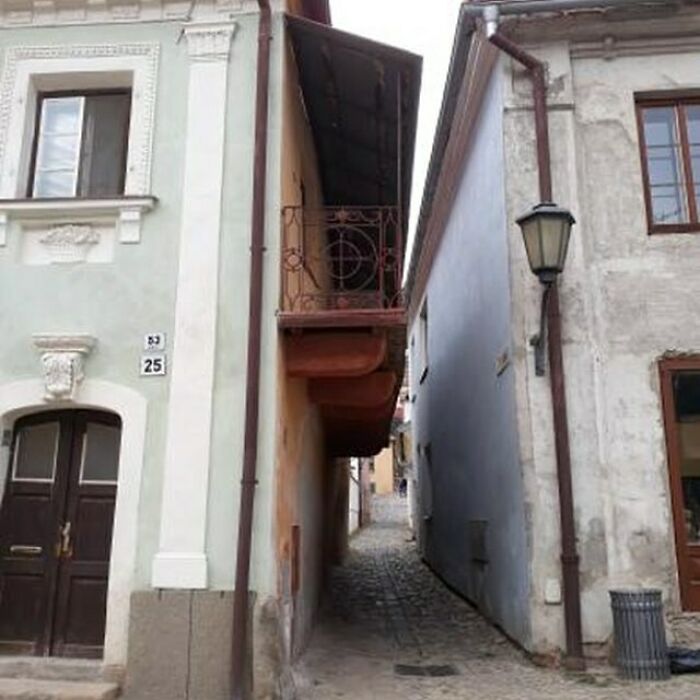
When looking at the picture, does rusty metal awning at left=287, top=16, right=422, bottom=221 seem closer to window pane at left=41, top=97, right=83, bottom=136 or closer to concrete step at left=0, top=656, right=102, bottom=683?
window pane at left=41, top=97, right=83, bottom=136

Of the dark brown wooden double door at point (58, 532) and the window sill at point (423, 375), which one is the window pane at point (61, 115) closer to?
the dark brown wooden double door at point (58, 532)

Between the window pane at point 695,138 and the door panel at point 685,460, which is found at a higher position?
the window pane at point 695,138

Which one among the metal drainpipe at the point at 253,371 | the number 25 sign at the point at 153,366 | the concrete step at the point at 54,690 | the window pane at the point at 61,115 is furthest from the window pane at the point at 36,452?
the window pane at the point at 61,115

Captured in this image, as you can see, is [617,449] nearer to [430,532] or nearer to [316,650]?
[316,650]

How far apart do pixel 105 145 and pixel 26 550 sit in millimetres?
3617

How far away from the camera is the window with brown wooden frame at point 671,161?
785cm

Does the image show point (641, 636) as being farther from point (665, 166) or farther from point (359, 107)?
point (359, 107)

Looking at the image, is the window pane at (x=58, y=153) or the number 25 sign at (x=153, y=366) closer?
the number 25 sign at (x=153, y=366)

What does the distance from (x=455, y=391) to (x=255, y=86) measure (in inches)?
249

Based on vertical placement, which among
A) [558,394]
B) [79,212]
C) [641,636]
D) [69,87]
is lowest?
[641,636]

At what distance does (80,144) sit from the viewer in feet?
24.1

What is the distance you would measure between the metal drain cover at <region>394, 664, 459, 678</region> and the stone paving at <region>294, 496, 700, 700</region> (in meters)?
0.05

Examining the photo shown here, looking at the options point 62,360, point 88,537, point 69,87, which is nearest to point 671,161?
point 69,87

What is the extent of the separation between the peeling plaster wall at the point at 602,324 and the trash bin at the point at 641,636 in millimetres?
344
